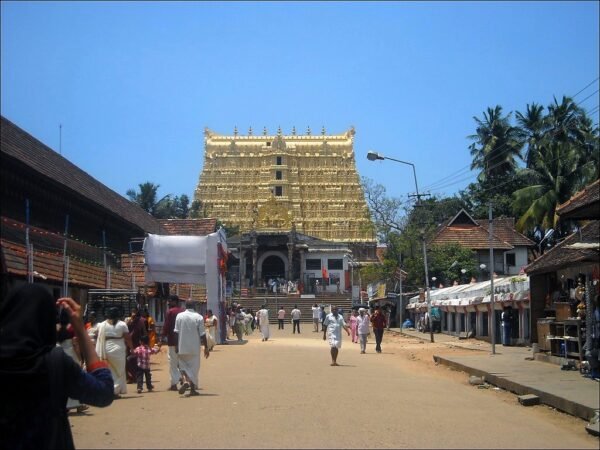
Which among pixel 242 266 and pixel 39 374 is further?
pixel 242 266

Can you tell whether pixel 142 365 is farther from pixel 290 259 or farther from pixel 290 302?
pixel 290 259

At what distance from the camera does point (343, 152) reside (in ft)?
294

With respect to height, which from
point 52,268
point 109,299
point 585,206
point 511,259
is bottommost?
point 109,299

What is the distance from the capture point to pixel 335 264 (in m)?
74.1

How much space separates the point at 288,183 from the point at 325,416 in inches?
2982

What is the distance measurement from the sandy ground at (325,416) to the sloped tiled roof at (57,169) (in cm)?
665

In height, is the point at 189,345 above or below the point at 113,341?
below

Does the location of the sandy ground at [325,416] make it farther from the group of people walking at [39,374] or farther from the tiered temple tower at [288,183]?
the tiered temple tower at [288,183]

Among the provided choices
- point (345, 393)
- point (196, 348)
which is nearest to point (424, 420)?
point (345, 393)

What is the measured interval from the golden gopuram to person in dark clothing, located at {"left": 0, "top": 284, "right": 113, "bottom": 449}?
→ 7091 cm

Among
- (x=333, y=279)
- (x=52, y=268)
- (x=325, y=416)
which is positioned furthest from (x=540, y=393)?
(x=333, y=279)

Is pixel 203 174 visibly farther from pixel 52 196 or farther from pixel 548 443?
pixel 548 443

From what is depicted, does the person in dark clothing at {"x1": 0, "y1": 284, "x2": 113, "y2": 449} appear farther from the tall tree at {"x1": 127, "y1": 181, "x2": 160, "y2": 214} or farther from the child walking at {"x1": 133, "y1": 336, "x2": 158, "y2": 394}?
the tall tree at {"x1": 127, "y1": 181, "x2": 160, "y2": 214}

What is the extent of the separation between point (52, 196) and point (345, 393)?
12.7 meters
